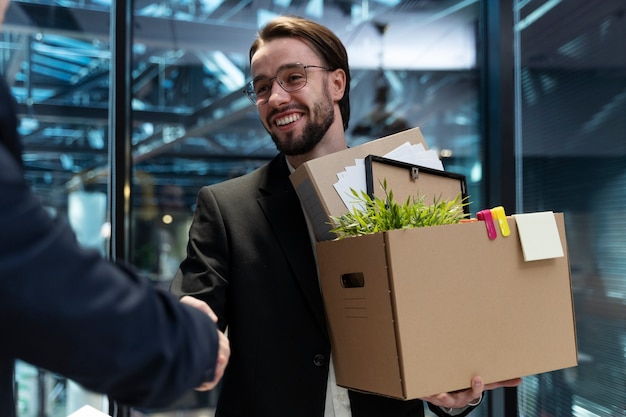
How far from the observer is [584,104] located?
283cm

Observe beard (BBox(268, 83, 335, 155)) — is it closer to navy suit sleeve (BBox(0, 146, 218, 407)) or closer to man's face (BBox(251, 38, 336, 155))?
man's face (BBox(251, 38, 336, 155))

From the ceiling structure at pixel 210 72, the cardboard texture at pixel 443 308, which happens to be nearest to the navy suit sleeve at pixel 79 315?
the cardboard texture at pixel 443 308

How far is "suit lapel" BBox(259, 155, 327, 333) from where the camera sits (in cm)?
141

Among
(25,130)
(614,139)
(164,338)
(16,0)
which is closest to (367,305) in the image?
(164,338)

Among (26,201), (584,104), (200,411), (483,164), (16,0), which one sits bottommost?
(200,411)

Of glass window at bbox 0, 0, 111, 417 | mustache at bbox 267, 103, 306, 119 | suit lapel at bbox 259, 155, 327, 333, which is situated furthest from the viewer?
glass window at bbox 0, 0, 111, 417

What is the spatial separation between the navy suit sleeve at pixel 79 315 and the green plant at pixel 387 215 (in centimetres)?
53

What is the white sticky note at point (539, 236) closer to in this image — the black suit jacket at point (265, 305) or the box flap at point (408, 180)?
the box flap at point (408, 180)

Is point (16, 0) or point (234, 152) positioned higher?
point (16, 0)

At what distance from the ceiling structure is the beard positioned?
1.57m

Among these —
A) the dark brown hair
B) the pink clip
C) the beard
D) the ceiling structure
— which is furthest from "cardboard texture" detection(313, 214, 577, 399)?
the ceiling structure

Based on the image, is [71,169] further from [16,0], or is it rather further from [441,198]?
[441,198]

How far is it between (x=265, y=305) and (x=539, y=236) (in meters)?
0.61

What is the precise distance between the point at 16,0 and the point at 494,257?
252cm
